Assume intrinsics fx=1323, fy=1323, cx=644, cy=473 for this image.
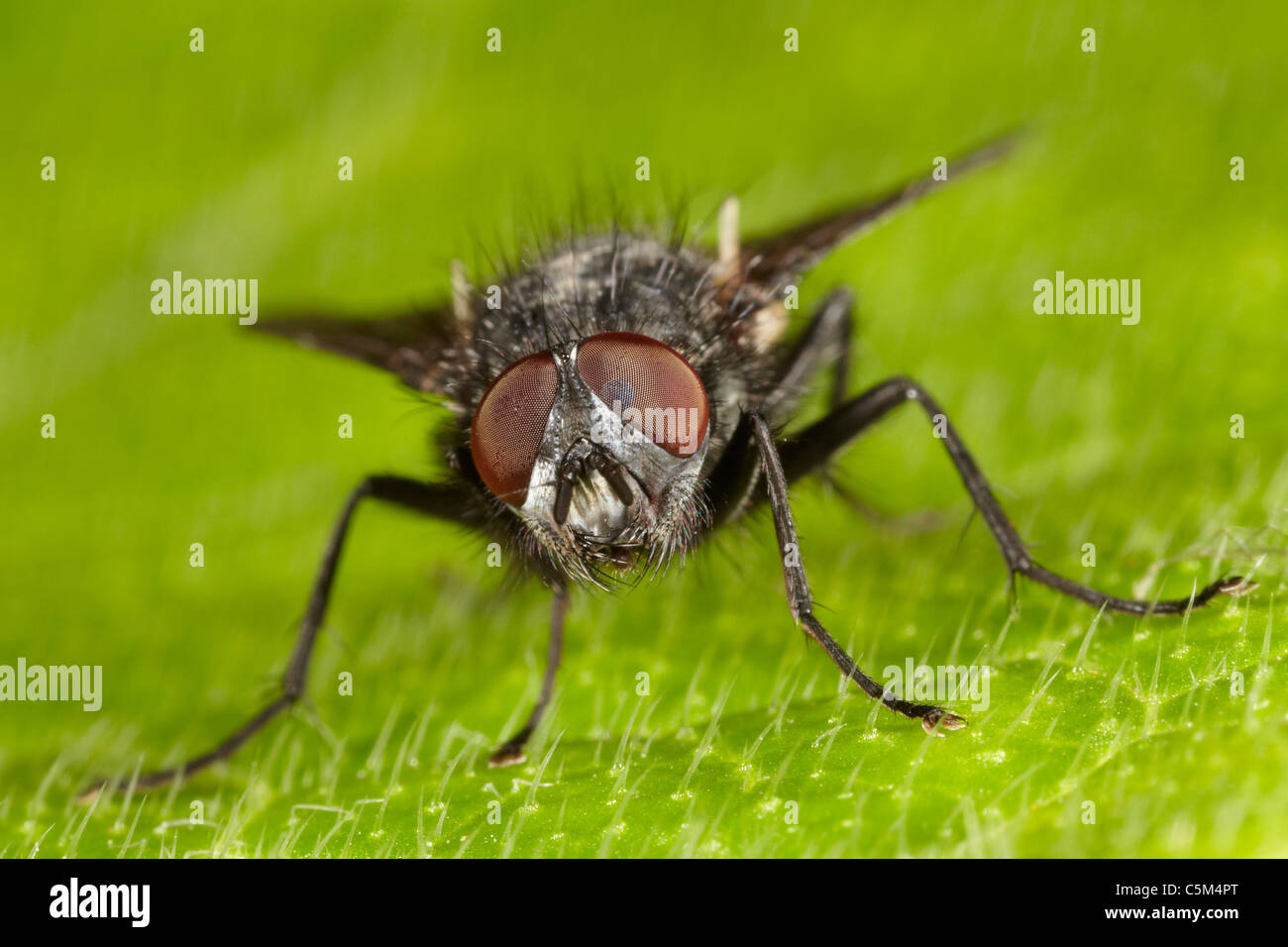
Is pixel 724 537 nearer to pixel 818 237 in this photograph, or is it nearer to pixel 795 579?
pixel 795 579

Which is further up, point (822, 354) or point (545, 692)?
point (822, 354)

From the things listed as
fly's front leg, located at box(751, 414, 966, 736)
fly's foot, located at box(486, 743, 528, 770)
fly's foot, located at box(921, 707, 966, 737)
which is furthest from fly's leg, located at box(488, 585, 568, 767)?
fly's foot, located at box(921, 707, 966, 737)

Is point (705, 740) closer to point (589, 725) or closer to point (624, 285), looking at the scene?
point (589, 725)

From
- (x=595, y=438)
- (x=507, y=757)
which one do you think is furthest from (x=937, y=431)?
(x=507, y=757)

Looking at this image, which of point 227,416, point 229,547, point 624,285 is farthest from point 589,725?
point 227,416

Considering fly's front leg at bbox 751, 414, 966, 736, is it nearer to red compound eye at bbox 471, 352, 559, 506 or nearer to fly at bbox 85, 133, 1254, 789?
fly at bbox 85, 133, 1254, 789

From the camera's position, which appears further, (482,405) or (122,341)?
(122,341)

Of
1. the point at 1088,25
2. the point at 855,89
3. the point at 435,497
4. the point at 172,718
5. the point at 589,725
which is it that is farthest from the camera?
the point at 855,89

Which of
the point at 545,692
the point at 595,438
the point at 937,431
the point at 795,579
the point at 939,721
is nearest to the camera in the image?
the point at 939,721
